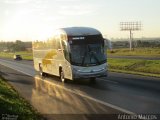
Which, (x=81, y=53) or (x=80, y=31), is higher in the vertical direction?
(x=80, y=31)

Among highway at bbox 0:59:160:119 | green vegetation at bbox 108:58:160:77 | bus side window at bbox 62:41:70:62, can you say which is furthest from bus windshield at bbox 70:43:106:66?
green vegetation at bbox 108:58:160:77

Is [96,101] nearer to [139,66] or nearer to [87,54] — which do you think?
[87,54]

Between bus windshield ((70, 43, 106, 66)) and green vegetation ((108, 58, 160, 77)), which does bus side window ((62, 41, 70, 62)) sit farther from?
green vegetation ((108, 58, 160, 77))

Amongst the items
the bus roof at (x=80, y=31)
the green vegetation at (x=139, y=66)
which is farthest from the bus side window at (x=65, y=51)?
the green vegetation at (x=139, y=66)

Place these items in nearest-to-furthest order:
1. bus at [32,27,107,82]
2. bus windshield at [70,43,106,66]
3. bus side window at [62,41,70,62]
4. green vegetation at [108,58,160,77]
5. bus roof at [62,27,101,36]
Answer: bus at [32,27,107,82] → bus windshield at [70,43,106,66] → bus side window at [62,41,70,62] → bus roof at [62,27,101,36] → green vegetation at [108,58,160,77]

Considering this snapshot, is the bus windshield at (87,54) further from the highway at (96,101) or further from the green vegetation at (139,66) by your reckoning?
the green vegetation at (139,66)

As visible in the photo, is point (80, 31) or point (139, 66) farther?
point (139, 66)

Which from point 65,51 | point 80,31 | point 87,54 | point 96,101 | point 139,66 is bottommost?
point 139,66

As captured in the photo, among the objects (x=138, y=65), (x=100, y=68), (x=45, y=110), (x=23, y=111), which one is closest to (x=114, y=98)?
(x=45, y=110)

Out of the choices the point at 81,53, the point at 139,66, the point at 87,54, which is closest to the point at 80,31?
the point at 81,53

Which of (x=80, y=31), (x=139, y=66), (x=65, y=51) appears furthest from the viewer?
(x=139, y=66)

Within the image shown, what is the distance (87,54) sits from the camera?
2342 centimetres

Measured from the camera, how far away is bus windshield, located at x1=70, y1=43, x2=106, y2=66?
23.2 meters

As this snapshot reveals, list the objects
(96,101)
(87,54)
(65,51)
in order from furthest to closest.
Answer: (65,51) → (87,54) → (96,101)
